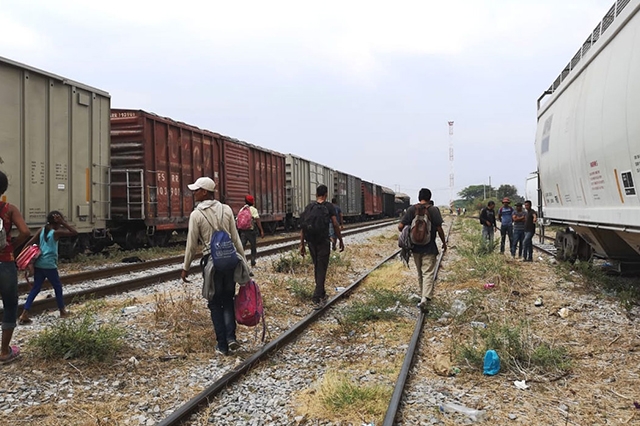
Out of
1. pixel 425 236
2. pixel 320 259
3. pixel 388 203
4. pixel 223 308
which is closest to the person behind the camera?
pixel 223 308

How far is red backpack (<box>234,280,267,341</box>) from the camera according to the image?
193 inches

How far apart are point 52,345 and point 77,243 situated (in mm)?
7237

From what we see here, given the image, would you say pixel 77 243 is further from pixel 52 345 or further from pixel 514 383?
pixel 514 383

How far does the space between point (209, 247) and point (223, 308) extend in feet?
2.18

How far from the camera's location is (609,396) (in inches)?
153

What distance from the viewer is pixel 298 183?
24938mm

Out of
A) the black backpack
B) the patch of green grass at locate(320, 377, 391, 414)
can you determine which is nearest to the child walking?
the black backpack

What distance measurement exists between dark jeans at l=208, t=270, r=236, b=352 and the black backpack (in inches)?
93.7

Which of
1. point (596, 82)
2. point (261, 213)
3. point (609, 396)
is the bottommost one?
point (609, 396)

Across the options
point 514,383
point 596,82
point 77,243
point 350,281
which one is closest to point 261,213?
point 77,243

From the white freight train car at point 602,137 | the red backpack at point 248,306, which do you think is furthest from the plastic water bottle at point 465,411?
the white freight train car at point 602,137

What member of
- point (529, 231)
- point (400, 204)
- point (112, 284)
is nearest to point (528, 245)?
point (529, 231)

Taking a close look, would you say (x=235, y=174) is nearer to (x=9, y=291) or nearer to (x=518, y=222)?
(x=518, y=222)

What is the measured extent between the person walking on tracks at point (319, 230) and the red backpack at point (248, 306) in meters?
2.25
